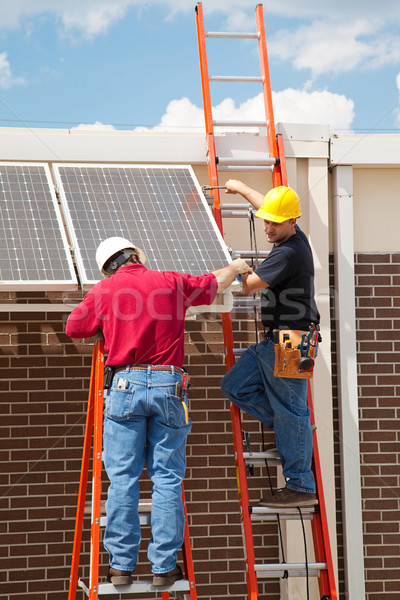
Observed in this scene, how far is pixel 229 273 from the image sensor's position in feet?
16.7

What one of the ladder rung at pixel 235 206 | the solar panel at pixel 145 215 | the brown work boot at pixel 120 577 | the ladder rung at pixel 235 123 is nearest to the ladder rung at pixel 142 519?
the brown work boot at pixel 120 577

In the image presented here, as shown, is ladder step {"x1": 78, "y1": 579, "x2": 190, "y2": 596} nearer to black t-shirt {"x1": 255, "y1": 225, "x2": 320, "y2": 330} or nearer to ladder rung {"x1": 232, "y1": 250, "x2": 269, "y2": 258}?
black t-shirt {"x1": 255, "y1": 225, "x2": 320, "y2": 330}

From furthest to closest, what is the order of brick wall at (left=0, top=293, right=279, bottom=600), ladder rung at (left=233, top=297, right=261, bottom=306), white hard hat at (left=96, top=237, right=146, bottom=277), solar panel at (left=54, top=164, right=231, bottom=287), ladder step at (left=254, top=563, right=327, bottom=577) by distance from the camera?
brick wall at (left=0, top=293, right=279, bottom=600)
ladder rung at (left=233, top=297, right=261, bottom=306)
solar panel at (left=54, top=164, right=231, bottom=287)
ladder step at (left=254, top=563, right=327, bottom=577)
white hard hat at (left=96, top=237, right=146, bottom=277)

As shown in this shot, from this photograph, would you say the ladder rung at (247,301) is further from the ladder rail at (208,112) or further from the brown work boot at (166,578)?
the brown work boot at (166,578)

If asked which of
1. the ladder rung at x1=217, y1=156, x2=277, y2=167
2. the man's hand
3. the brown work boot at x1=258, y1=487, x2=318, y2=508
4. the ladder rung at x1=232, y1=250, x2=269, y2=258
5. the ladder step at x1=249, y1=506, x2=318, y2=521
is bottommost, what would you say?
the ladder step at x1=249, y1=506, x2=318, y2=521

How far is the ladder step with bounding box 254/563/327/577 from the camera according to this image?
5250mm

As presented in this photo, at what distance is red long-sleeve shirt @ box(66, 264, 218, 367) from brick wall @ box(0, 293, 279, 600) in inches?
74.3

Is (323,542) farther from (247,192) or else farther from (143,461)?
(247,192)

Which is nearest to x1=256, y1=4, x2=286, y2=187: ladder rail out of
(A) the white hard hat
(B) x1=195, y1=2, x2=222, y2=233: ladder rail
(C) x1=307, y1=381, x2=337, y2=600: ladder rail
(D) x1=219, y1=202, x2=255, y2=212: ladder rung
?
(D) x1=219, y1=202, x2=255, y2=212: ladder rung

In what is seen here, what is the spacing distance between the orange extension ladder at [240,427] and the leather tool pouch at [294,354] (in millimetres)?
618

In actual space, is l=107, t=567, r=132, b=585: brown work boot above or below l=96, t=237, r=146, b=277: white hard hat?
below

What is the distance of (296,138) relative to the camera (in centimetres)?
680

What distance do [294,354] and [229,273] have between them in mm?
785

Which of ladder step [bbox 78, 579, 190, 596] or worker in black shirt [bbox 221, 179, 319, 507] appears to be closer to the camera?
ladder step [bbox 78, 579, 190, 596]
